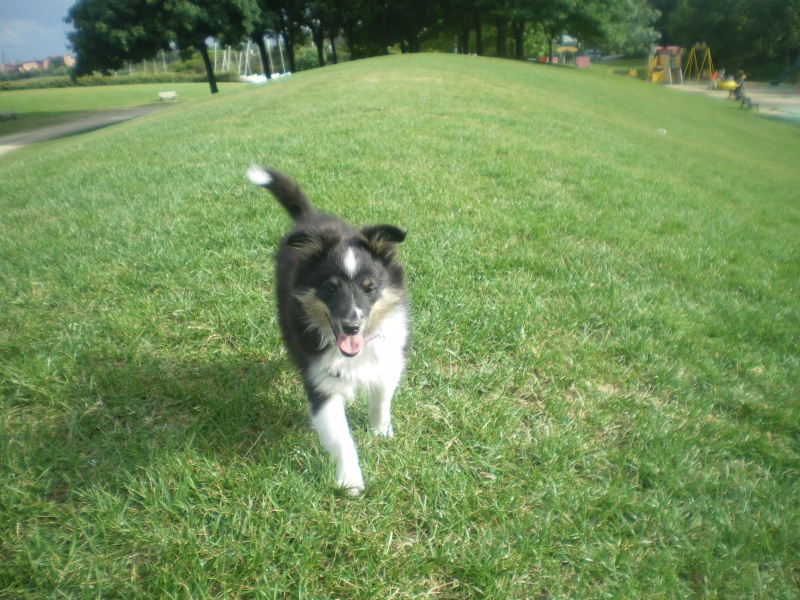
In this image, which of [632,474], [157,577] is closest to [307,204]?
[157,577]

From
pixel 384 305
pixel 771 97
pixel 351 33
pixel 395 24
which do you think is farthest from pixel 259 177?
pixel 771 97

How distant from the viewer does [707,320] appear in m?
4.18

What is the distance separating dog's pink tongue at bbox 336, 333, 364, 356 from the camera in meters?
2.39

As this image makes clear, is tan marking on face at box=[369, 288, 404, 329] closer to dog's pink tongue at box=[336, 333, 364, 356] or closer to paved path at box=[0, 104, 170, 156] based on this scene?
dog's pink tongue at box=[336, 333, 364, 356]

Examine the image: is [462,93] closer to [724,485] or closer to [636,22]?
[724,485]

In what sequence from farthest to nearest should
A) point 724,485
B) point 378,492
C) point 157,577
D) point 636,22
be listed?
point 636,22, point 724,485, point 378,492, point 157,577

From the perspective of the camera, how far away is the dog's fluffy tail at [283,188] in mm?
3217

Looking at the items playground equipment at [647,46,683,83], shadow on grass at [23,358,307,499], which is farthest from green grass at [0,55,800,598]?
playground equipment at [647,46,683,83]

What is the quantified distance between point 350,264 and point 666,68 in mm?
62374

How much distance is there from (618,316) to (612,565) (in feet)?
7.48

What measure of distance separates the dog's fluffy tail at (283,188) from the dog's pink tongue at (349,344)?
136 cm

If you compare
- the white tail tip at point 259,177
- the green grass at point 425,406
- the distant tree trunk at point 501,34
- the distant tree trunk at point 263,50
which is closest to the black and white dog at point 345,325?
the green grass at point 425,406

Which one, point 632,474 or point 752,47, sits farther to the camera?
point 752,47

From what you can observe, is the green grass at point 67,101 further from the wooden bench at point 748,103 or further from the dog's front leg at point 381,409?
the wooden bench at point 748,103
